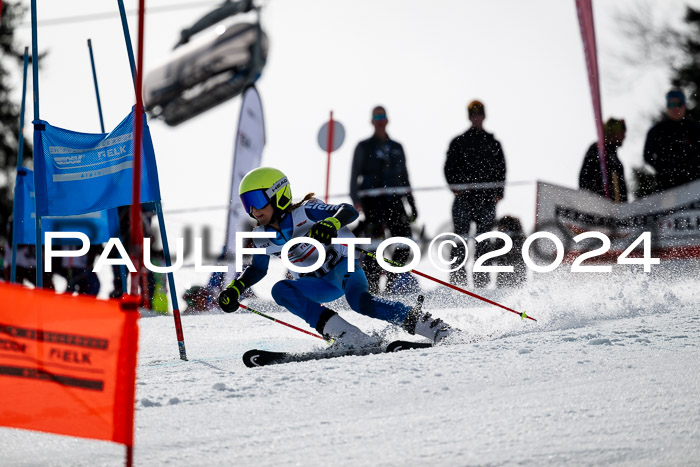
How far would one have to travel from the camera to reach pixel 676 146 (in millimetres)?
8727

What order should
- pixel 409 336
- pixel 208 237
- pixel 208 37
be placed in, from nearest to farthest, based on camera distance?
pixel 409 336 → pixel 208 237 → pixel 208 37

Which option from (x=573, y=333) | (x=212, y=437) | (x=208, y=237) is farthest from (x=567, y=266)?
(x=212, y=437)

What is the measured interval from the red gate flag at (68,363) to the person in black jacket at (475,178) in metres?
6.14

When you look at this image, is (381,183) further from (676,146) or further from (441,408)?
(441,408)

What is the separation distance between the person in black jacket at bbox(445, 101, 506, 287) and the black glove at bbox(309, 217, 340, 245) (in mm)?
3708

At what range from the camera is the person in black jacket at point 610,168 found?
889cm

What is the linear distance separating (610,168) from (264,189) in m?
4.64

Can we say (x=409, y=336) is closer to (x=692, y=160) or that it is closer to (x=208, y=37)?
(x=692, y=160)

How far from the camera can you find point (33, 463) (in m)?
3.20

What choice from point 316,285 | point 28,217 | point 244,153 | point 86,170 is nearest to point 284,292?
point 316,285

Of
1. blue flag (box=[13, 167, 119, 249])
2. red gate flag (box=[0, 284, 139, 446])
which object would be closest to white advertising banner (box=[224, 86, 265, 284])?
blue flag (box=[13, 167, 119, 249])

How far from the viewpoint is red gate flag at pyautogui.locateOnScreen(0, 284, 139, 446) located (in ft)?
9.89

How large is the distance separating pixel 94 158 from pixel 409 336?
8.25ft

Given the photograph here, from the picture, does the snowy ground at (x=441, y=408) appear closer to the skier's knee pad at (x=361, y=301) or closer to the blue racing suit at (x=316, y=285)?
the blue racing suit at (x=316, y=285)
